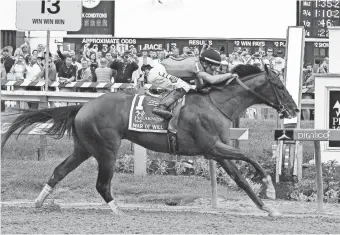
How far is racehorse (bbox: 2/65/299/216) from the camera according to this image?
9898 millimetres

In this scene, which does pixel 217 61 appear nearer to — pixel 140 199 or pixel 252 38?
pixel 140 199

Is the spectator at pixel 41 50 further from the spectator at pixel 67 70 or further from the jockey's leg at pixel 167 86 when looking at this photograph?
the jockey's leg at pixel 167 86

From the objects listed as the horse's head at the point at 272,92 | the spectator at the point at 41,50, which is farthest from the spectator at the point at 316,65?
the horse's head at the point at 272,92

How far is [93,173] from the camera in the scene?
12586mm

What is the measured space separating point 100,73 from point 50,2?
16.4ft

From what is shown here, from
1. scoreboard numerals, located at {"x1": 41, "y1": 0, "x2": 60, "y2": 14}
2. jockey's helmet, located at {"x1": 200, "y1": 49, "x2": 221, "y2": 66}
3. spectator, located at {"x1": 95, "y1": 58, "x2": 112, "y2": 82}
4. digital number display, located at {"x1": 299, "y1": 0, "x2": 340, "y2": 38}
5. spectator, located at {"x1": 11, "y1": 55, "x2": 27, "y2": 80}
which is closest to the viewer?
jockey's helmet, located at {"x1": 200, "y1": 49, "x2": 221, "y2": 66}

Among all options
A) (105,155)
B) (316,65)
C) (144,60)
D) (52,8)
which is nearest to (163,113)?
(105,155)

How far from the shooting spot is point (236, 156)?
9703 mm

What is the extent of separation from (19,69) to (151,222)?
11259mm

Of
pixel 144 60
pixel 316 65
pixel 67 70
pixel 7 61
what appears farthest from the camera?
pixel 316 65

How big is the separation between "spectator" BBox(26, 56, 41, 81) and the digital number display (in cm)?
724

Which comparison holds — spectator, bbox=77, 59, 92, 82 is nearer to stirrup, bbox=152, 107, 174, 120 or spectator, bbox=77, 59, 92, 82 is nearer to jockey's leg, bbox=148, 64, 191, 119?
jockey's leg, bbox=148, 64, 191, 119

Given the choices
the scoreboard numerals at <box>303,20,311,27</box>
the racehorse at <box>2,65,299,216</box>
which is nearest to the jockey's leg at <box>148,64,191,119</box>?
the racehorse at <box>2,65,299,216</box>

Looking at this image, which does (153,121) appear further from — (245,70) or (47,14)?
(47,14)
